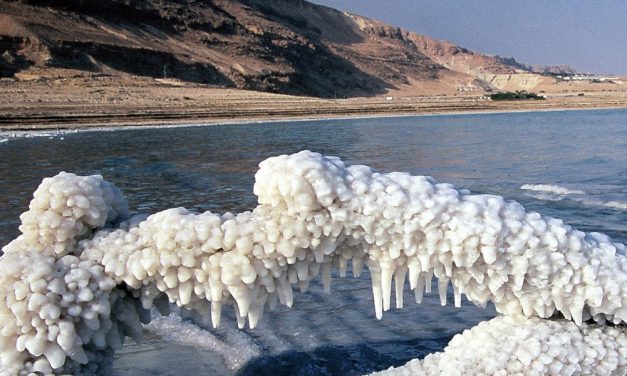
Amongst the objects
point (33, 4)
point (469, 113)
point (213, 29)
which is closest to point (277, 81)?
point (213, 29)

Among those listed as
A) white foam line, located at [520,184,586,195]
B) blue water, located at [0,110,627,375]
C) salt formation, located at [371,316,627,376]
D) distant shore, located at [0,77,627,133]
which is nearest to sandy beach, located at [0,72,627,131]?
distant shore, located at [0,77,627,133]

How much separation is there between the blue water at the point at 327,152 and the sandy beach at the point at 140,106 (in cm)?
483

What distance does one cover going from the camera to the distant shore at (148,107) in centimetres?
3206

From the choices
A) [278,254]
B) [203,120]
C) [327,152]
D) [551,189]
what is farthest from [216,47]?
[278,254]

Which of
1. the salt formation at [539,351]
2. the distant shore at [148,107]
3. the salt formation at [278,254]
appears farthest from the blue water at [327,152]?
the distant shore at [148,107]

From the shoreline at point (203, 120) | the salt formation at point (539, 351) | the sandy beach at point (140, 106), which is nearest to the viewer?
the salt formation at point (539, 351)

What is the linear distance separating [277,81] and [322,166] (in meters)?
78.9

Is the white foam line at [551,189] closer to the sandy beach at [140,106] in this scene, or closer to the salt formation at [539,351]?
the salt formation at [539,351]

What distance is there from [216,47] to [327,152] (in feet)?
228

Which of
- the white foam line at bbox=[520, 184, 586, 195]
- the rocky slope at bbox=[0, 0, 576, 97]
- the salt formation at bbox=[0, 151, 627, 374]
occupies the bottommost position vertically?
the white foam line at bbox=[520, 184, 586, 195]

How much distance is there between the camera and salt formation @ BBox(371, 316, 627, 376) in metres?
1.53

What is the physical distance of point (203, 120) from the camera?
3634cm

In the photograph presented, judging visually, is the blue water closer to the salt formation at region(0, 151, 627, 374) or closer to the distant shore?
the salt formation at region(0, 151, 627, 374)

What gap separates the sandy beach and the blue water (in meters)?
4.83
